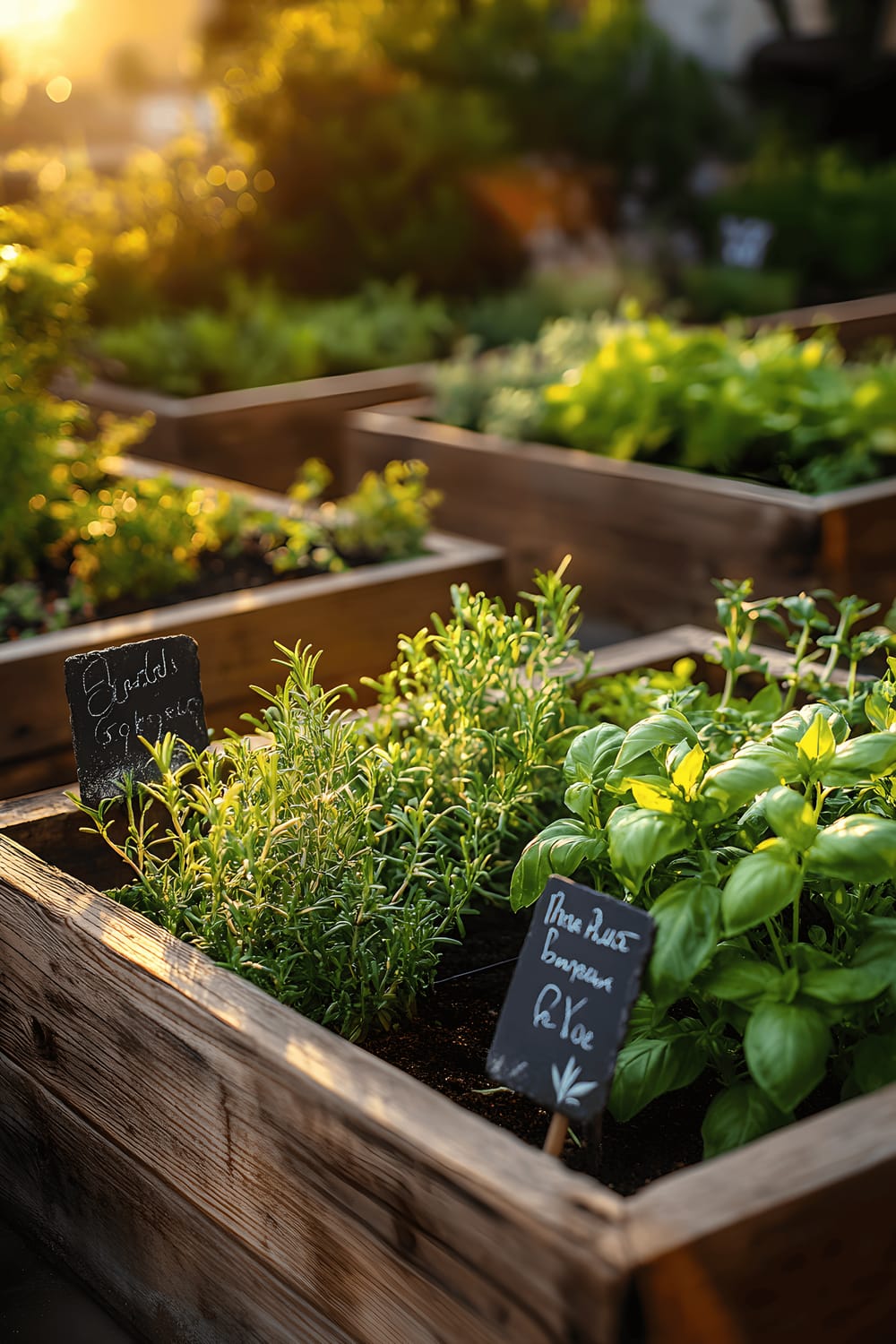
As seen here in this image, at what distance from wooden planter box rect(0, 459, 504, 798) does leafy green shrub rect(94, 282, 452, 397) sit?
8.02 feet

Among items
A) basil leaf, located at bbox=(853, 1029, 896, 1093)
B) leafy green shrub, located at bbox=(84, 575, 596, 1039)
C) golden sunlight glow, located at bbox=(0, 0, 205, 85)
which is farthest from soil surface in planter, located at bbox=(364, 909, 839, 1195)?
golden sunlight glow, located at bbox=(0, 0, 205, 85)

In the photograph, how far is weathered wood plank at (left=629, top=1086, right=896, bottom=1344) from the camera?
0.88 meters

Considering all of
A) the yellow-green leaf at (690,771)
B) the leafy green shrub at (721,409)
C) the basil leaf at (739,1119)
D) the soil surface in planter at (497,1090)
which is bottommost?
the soil surface in planter at (497,1090)

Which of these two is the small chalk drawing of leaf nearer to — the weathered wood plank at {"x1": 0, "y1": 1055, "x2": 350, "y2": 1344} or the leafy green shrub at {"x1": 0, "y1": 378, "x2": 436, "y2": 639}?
the weathered wood plank at {"x1": 0, "y1": 1055, "x2": 350, "y2": 1344}

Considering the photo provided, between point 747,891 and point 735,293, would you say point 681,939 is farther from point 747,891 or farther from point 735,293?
point 735,293

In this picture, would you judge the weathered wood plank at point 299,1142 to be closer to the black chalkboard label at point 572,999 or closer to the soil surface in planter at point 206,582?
the black chalkboard label at point 572,999

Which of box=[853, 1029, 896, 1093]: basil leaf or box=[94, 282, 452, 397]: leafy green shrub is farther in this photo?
box=[94, 282, 452, 397]: leafy green shrub

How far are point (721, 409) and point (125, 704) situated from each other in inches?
86.1

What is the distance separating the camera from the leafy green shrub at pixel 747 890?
1.10 m

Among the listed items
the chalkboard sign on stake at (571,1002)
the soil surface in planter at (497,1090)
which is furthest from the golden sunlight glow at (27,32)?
the chalkboard sign on stake at (571,1002)

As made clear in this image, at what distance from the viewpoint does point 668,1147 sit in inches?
51.6

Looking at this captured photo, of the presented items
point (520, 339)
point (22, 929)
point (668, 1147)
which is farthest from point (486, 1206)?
point (520, 339)

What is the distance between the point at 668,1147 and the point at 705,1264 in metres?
0.43

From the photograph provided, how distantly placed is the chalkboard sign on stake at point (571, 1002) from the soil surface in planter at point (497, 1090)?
0.11m
